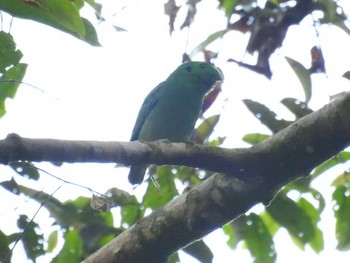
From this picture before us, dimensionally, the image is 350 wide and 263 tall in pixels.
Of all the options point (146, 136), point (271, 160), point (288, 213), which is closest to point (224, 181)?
point (271, 160)

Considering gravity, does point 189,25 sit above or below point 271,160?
above

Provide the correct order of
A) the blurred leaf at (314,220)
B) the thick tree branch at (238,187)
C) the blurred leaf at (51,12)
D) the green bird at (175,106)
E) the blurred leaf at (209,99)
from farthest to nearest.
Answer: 1. the green bird at (175,106)
2. the blurred leaf at (209,99)
3. the blurred leaf at (314,220)
4. the thick tree branch at (238,187)
5. the blurred leaf at (51,12)

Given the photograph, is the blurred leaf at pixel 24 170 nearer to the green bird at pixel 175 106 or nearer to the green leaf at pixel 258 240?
the green leaf at pixel 258 240

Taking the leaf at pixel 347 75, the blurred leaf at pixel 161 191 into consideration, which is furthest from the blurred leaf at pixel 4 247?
the leaf at pixel 347 75

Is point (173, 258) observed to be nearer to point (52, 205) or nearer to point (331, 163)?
point (52, 205)

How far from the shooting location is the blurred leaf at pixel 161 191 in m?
3.49

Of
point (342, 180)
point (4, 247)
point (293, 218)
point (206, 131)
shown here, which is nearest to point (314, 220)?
point (293, 218)

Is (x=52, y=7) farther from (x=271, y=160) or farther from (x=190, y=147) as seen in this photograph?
(x=271, y=160)

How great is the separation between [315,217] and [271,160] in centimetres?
48

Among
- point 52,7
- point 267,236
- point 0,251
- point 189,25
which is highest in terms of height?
point 189,25

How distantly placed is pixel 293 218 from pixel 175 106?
2302mm

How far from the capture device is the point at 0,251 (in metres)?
3.12

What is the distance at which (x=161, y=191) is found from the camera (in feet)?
11.6

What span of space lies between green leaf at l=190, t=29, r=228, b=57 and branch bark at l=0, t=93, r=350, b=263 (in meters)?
0.83
